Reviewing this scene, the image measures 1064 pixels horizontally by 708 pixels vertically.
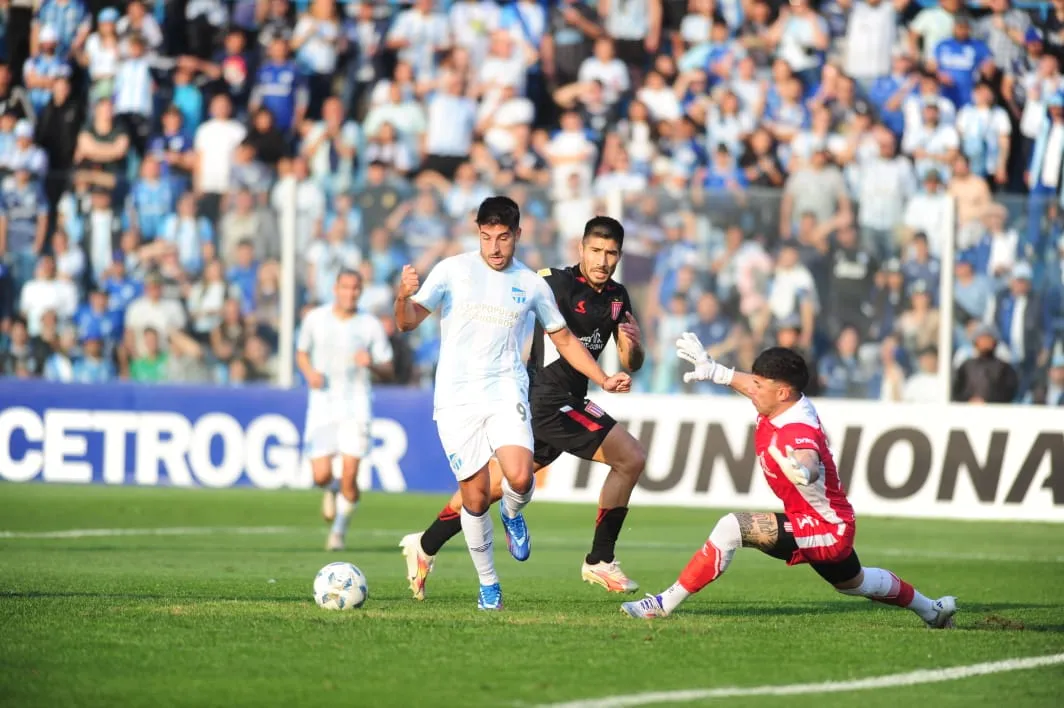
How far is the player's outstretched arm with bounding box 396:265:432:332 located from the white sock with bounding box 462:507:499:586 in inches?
44.4

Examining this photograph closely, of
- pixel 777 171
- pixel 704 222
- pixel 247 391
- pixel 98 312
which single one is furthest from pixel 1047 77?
pixel 98 312

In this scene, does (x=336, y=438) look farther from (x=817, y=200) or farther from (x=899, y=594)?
(x=899, y=594)

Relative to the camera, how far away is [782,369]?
8.54 meters

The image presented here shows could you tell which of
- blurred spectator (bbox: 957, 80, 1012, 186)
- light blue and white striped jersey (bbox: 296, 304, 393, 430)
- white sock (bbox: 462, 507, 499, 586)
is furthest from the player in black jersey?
blurred spectator (bbox: 957, 80, 1012, 186)

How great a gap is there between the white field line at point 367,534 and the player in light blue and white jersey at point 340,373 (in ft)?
3.18

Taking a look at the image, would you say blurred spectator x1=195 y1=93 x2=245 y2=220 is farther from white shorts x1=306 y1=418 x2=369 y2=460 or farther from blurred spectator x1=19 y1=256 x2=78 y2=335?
white shorts x1=306 y1=418 x2=369 y2=460

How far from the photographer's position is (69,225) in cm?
1973

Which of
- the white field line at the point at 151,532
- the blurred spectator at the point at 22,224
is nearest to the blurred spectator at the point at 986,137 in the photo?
the white field line at the point at 151,532

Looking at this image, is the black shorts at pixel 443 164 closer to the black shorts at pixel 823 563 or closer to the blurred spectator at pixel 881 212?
the blurred spectator at pixel 881 212

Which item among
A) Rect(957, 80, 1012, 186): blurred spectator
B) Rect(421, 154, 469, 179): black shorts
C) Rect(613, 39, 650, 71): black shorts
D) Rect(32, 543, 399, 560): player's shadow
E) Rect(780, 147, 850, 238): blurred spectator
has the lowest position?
Rect(32, 543, 399, 560): player's shadow

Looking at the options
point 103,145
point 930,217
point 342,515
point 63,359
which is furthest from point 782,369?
point 103,145

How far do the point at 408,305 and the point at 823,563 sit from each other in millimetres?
2657

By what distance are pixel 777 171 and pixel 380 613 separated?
12.9 meters

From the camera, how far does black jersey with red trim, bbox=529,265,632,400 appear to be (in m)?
10.7
